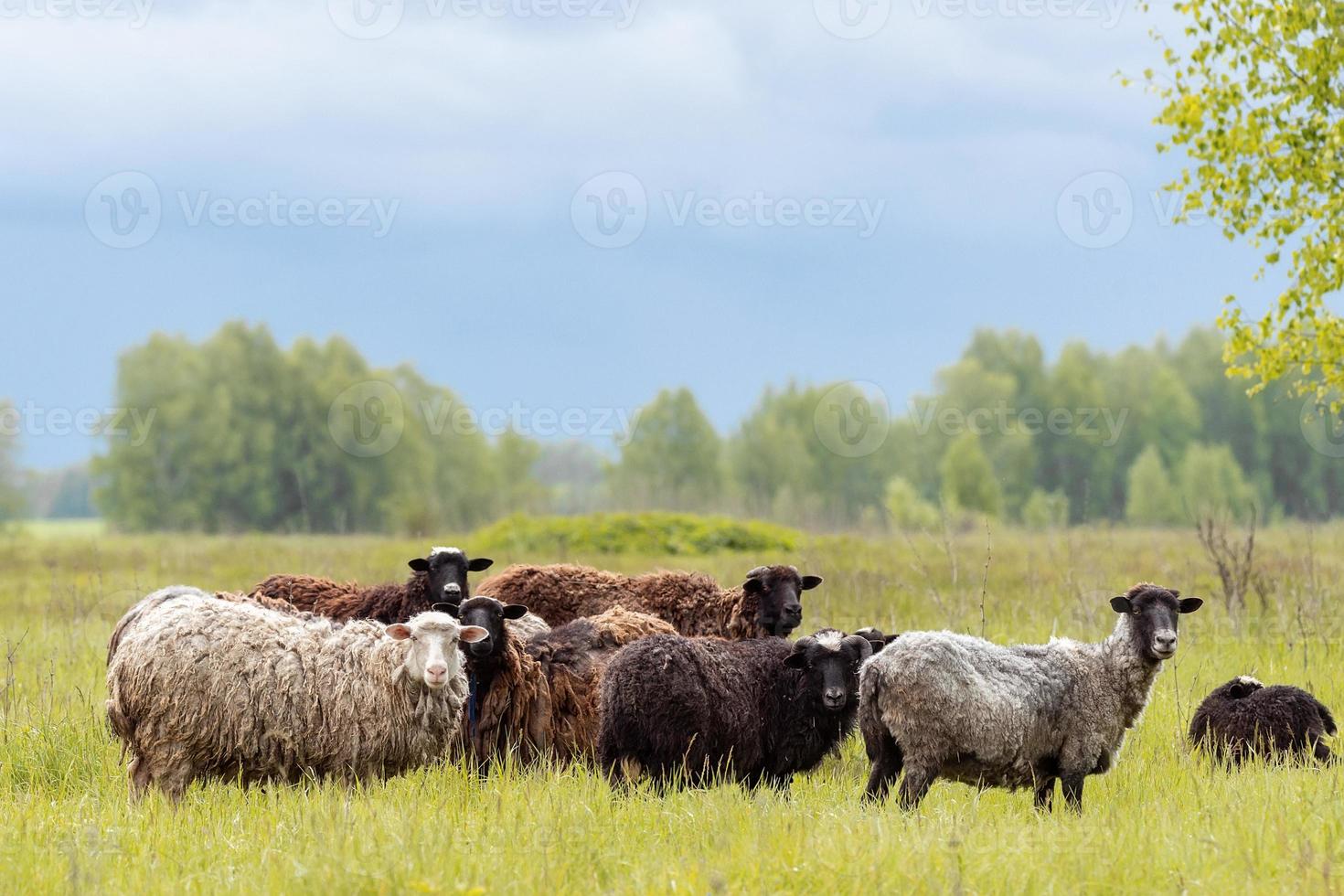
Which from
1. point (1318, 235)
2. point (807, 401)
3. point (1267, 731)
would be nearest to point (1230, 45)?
point (1318, 235)

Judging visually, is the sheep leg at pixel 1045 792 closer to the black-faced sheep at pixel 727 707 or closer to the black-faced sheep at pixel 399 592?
the black-faced sheep at pixel 727 707

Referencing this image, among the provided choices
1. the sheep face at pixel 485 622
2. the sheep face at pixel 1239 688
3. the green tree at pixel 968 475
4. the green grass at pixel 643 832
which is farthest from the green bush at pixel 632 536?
the green tree at pixel 968 475

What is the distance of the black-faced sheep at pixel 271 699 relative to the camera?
7.78m

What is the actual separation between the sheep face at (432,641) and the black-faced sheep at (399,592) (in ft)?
7.81

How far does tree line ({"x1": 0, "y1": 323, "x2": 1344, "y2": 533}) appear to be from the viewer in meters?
68.7

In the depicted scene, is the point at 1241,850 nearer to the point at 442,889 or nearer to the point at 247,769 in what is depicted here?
the point at 442,889

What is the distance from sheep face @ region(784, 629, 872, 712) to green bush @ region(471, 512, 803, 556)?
1848 centimetres

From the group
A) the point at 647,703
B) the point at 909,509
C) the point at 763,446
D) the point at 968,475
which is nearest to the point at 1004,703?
the point at 647,703

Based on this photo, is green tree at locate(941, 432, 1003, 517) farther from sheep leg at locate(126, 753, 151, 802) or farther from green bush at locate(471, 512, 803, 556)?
sheep leg at locate(126, 753, 151, 802)

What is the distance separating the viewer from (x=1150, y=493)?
76250 millimetres

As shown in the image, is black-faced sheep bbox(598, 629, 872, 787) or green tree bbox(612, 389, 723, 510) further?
green tree bbox(612, 389, 723, 510)

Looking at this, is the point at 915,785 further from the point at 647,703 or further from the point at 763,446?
the point at 763,446

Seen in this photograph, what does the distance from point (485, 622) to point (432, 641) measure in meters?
0.78

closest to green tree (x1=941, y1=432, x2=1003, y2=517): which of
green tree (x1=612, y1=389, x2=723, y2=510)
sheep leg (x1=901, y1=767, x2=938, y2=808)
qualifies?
green tree (x1=612, y1=389, x2=723, y2=510)
